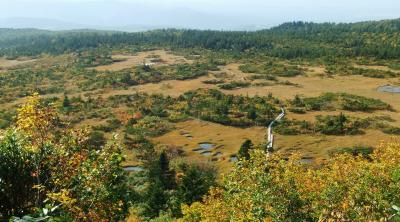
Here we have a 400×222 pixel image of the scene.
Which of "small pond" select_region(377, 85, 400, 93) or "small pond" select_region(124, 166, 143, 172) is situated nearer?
"small pond" select_region(124, 166, 143, 172)

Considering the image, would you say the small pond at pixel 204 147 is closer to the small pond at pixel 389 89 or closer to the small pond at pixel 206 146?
the small pond at pixel 206 146

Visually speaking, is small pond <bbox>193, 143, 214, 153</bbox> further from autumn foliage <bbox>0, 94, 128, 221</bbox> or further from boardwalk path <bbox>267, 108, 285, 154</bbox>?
autumn foliage <bbox>0, 94, 128, 221</bbox>

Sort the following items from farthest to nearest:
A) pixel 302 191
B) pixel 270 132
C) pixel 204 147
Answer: pixel 270 132 < pixel 204 147 < pixel 302 191

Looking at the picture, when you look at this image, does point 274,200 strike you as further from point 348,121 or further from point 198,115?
point 198,115

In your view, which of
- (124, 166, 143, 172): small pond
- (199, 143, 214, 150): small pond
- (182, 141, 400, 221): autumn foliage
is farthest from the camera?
(199, 143, 214, 150): small pond

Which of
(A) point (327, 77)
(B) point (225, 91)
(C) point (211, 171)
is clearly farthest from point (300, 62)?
(C) point (211, 171)

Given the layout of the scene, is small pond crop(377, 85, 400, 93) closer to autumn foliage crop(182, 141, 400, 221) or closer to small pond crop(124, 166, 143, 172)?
small pond crop(124, 166, 143, 172)

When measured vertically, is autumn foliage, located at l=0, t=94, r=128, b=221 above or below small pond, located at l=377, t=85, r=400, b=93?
above

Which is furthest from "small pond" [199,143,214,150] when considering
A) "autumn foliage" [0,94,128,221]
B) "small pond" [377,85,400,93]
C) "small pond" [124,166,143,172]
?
"autumn foliage" [0,94,128,221]

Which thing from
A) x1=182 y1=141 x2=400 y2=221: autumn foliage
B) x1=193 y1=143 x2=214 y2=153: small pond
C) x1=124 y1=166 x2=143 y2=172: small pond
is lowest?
x1=124 y1=166 x2=143 y2=172: small pond

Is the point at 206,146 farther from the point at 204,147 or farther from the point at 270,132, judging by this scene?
the point at 270,132

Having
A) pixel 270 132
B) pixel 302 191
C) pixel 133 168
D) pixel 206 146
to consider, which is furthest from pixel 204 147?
pixel 302 191

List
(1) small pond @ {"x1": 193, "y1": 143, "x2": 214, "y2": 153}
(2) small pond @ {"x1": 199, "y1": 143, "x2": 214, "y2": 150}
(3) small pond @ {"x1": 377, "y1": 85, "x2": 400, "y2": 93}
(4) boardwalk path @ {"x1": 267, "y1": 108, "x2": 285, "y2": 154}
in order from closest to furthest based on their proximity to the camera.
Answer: (4) boardwalk path @ {"x1": 267, "y1": 108, "x2": 285, "y2": 154} < (1) small pond @ {"x1": 193, "y1": 143, "x2": 214, "y2": 153} < (2) small pond @ {"x1": 199, "y1": 143, "x2": 214, "y2": 150} < (3) small pond @ {"x1": 377, "y1": 85, "x2": 400, "y2": 93}

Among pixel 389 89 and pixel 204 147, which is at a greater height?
pixel 389 89
